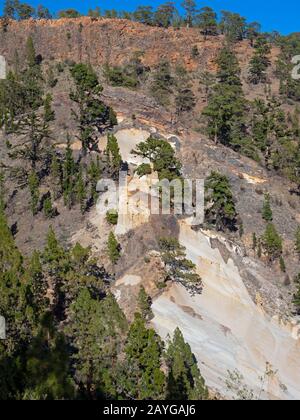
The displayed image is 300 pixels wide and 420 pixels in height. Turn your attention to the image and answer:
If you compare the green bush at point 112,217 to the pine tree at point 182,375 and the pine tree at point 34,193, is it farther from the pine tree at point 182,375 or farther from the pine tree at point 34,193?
the pine tree at point 182,375

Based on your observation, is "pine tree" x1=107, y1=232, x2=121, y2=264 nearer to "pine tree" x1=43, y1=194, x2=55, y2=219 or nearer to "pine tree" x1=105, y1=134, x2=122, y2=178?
"pine tree" x1=43, y1=194, x2=55, y2=219

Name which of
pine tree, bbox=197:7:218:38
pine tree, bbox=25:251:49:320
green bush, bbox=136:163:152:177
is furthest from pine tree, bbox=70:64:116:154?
pine tree, bbox=197:7:218:38

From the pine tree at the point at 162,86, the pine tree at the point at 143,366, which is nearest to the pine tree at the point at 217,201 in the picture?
the pine tree at the point at 143,366

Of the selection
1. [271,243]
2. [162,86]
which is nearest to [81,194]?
[271,243]
